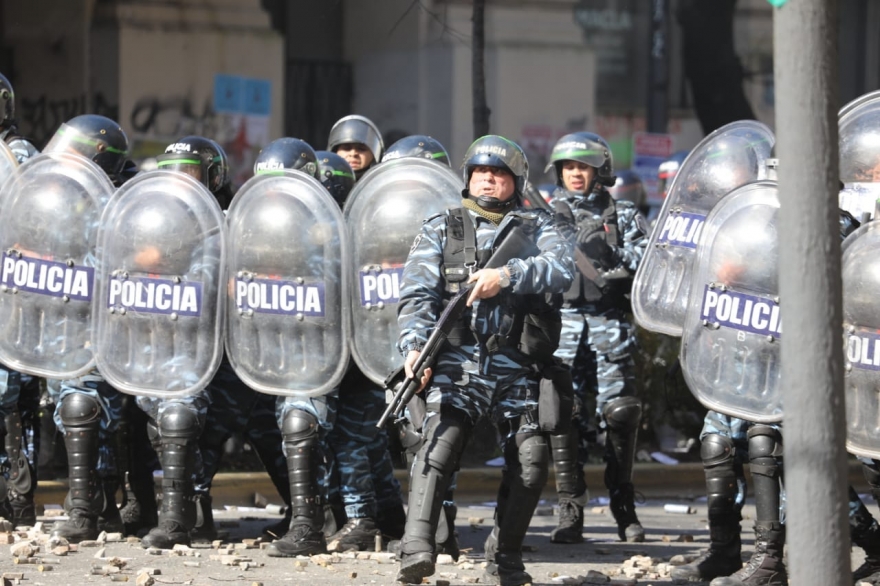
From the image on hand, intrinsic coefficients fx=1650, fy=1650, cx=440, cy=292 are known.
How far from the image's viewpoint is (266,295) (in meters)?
7.45

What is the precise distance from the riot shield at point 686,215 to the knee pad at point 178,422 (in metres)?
2.13

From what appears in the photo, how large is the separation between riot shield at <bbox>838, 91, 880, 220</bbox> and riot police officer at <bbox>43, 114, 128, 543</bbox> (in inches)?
137

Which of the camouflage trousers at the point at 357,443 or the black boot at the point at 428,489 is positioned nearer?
the black boot at the point at 428,489

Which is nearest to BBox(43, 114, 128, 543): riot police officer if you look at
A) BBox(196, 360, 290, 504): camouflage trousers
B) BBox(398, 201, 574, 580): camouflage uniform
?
BBox(196, 360, 290, 504): camouflage trousers

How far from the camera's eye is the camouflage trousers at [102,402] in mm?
7730

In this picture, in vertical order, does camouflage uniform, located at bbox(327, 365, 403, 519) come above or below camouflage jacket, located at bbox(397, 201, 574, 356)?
below

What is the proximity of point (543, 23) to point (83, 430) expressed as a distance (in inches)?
403

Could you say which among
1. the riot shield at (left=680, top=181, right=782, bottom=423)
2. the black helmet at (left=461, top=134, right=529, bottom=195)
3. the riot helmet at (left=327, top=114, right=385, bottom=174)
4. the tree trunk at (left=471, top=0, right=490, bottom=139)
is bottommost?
the riot shield at (left=680, top=181, right=782, bottom=423)

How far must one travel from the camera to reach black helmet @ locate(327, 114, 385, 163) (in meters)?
8.70

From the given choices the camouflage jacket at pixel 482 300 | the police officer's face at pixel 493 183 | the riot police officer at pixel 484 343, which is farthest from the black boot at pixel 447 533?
the police officer's face at pixel 493 183

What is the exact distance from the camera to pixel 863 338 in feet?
21.2

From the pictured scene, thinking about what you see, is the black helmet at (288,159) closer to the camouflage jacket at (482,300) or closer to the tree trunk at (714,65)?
the camouflage jacket at (482,300)

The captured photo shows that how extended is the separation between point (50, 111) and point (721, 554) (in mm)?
10051

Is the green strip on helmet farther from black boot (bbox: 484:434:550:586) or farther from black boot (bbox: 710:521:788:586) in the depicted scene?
black boot (bbox: 710:521:788:586)
